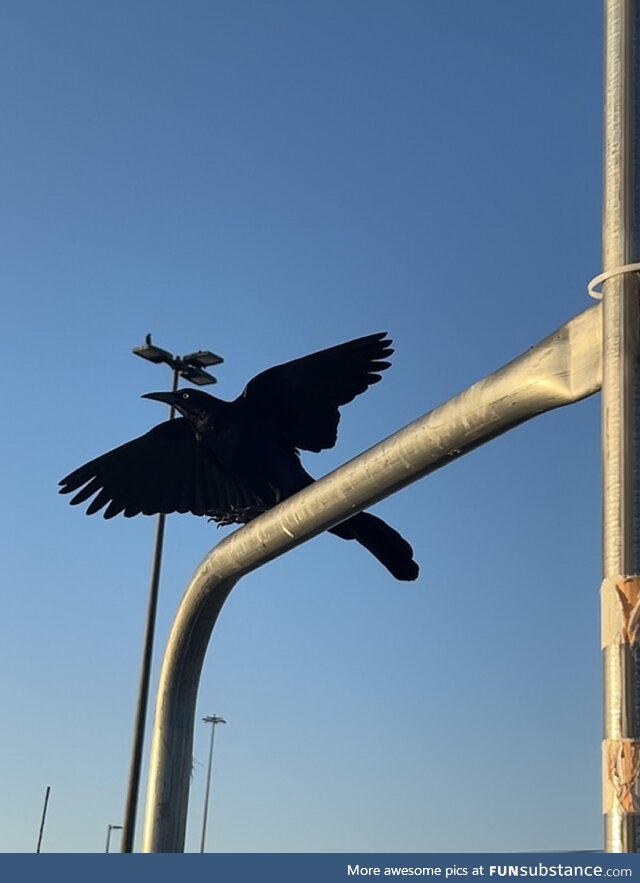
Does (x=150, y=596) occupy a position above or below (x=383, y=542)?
above

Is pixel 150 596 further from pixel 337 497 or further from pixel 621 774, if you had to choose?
pixel 621 774

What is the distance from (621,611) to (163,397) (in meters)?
3.75

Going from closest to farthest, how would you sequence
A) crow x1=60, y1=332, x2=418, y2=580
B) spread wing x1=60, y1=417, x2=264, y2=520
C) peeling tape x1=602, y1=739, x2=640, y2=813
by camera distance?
peeling tape x1=602, y1=739, x2=640, y2=813
crow x1=60, y1=332, x2=418, y2=580
spread wing x1=60, y1=417, x2=264, y2=520

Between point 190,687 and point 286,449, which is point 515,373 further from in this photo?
point 286,449

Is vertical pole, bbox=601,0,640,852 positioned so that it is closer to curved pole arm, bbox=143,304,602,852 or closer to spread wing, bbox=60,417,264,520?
curved pole arm, bbox=143,304,602,852

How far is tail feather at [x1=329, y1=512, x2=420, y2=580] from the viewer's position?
4.18 meters

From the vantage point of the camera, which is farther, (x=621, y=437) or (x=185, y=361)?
(x=185, y=361)

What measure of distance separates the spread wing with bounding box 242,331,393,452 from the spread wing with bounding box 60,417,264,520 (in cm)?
35

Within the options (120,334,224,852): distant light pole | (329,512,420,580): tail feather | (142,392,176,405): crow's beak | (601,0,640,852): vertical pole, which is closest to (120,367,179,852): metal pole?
(120,334,224,852): distant light pole

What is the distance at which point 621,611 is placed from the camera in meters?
2.04

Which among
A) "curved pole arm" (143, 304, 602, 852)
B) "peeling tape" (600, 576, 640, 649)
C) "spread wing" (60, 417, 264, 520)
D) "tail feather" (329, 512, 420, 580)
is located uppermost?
"spread wing" (60, 417, 264, 520)

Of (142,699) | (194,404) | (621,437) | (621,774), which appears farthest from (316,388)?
(142,699)

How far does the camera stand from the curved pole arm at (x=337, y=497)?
2.50m

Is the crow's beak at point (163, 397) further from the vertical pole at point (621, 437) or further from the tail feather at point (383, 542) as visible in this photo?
the vertical pole at point (621, 437)
